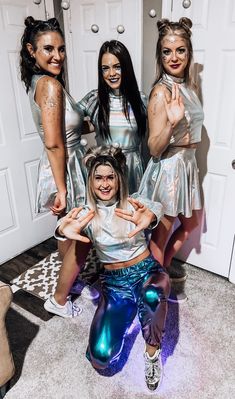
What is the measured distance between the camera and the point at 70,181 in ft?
5.62

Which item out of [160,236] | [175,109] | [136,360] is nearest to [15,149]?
[160,236]

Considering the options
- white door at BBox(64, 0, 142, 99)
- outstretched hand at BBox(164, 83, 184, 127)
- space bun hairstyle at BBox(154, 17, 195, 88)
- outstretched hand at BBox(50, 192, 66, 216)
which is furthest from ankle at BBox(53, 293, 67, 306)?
white door at BBox(64, 0, 142, 99)

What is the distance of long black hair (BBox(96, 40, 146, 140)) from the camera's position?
158 cm

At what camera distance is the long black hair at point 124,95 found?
5.19 feet

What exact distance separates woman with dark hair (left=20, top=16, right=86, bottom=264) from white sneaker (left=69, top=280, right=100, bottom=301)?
22.6 inches

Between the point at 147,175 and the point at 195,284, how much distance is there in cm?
84

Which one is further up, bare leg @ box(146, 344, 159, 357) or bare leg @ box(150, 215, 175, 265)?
bare leg @ box(150, 215, 175, 265)

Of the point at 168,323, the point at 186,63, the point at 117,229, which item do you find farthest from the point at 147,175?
the point at 168,323

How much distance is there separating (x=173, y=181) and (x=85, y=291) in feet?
2.93

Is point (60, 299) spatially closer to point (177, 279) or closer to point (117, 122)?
point (177, 279)

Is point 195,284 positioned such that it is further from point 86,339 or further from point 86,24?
point 86,24

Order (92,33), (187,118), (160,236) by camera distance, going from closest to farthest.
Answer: (187,118)
(160,236)
(92,33)

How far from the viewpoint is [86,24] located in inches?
84.7

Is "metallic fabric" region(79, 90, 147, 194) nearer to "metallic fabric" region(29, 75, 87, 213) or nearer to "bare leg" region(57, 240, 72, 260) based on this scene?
"metallic fabric" region(29, 75, 87, 213)
